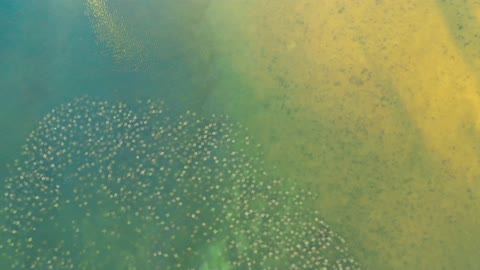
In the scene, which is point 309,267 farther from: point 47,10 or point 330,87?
point 47,10

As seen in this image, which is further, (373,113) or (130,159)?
(373,113)

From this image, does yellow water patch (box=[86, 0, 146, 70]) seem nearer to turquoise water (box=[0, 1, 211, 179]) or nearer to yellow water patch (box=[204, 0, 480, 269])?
turquoise water (box=[0, 1, 211, 179])

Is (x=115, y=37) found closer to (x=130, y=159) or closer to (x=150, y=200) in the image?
(x=130, y=159)

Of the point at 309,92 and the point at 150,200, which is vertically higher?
the point at 309,92

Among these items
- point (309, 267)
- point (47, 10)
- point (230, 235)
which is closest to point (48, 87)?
point (47, 10)

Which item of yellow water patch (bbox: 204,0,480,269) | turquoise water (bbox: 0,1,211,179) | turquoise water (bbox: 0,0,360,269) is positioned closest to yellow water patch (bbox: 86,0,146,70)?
turquoise water (bbox: 0,0,360,269)

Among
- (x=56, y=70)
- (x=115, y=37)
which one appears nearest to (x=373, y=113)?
(x=115, y=37)
